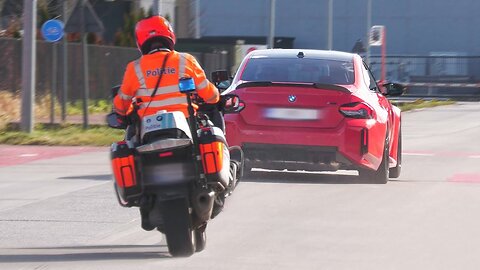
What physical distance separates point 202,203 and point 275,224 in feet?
6.74

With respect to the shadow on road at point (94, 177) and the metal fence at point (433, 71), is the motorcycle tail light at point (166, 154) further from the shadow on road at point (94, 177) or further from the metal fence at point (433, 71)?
the metal fence at point (433, 71)

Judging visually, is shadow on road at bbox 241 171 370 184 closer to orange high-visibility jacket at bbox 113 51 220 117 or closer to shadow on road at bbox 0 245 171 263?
shadow on road at bbox 0 245 171 263

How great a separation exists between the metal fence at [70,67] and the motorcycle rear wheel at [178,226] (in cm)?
1763

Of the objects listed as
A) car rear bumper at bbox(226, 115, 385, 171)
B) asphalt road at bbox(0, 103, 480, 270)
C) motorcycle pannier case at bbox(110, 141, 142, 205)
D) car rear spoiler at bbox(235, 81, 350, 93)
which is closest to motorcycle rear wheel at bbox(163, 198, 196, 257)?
asphalt road at bbox(0, 103, 480, 270)

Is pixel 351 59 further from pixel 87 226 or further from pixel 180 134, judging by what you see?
pixel 180 134

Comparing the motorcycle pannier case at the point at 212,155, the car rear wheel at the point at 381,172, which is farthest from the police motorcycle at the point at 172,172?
the car rear wheel at the point at 381,172

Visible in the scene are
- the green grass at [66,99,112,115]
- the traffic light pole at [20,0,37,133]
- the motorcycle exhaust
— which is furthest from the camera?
the green grass at [66,99,112,115]

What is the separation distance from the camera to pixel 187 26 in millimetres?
50938

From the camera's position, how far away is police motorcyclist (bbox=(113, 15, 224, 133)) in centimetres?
793

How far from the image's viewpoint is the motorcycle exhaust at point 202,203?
772 centimetres

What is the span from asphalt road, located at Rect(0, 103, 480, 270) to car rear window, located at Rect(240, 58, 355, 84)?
46.9 inches

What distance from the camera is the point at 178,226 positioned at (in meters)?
7.66

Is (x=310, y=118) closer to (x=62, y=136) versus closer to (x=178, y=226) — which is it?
(x=178, y=226)

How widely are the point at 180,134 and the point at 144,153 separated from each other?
27 cm
